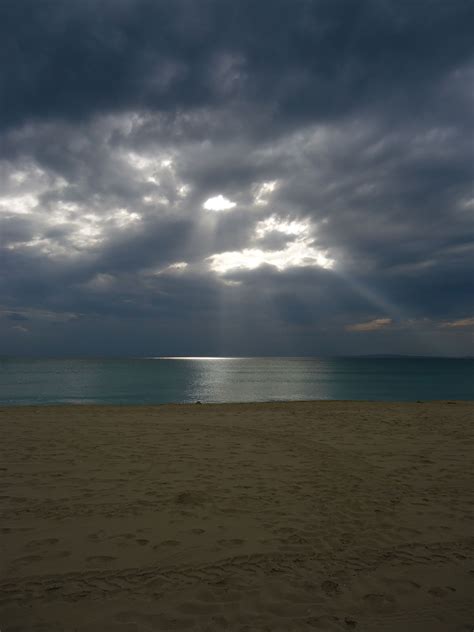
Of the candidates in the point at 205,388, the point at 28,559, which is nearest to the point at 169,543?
the point at 28,559

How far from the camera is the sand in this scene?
3850 millimetres

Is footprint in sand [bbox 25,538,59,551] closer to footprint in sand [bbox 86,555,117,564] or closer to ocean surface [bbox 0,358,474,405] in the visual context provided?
footprint in sand [bbox 86,555,117,564]

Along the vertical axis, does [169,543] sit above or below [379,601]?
above

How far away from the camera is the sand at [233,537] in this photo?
12.6 feet

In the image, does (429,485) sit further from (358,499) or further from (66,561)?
(66,561)

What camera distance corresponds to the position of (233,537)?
17.5ft

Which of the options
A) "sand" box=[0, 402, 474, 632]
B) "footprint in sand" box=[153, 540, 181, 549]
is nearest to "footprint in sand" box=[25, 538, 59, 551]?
"sand" box=[0, 402, 474, 632]

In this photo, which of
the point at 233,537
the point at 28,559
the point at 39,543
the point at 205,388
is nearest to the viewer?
the point at 28,559

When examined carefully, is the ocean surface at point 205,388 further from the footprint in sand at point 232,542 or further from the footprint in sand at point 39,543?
the footprint in sand at point 232,542

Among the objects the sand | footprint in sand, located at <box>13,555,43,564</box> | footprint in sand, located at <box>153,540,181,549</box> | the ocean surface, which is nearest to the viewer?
the sand

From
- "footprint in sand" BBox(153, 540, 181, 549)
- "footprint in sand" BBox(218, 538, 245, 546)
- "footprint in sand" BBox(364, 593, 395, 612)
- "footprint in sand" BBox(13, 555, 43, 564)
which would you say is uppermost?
"footprint in sand" BBox(13, 555, 43, 564)

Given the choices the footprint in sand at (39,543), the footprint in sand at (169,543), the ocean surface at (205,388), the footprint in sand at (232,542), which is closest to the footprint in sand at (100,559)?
the footprint in sand at (169,543)

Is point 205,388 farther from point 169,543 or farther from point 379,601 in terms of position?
point 379,601

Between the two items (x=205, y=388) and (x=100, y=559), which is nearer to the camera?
(x=100, y=559)
